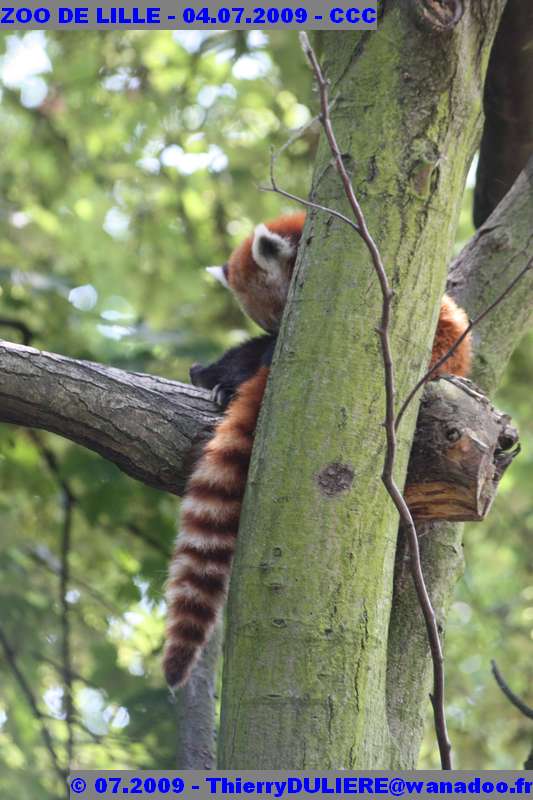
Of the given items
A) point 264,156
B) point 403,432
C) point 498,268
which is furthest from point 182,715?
point 264,156

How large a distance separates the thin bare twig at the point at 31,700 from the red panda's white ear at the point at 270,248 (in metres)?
1.78

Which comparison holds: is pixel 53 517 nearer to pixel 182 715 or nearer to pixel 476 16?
pixel 182 715

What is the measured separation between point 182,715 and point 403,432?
1.32 metres

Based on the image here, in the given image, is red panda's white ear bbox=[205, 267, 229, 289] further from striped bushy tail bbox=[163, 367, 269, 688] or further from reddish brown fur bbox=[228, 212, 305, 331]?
striped bushy tail bbox=[163, 367, 269, 688]

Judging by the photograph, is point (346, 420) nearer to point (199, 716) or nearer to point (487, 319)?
point (487, 319)

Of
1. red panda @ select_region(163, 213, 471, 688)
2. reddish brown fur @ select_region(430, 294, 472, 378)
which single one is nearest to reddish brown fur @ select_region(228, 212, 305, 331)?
reddish brown fur @ select_region(430, 294, 472, 378)

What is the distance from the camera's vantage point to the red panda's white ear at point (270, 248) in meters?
3.37

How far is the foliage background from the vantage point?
A: 12.3 ft

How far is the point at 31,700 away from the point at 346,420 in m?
2.23
